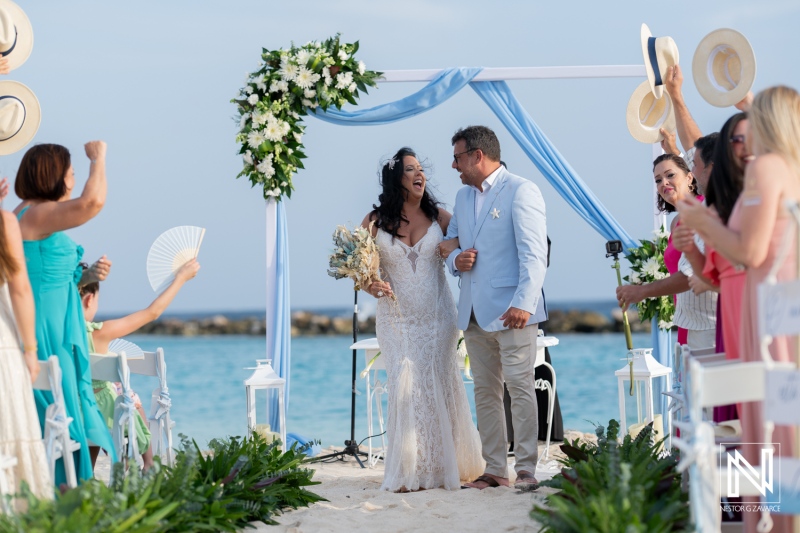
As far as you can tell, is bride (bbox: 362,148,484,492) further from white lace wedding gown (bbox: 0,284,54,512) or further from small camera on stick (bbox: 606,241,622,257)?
white lace wedding gown (bbox: 0,284,54,512)

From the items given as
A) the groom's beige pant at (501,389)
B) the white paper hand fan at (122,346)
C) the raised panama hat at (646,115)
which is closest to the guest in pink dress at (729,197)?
the groom's beige pant at (501,389)

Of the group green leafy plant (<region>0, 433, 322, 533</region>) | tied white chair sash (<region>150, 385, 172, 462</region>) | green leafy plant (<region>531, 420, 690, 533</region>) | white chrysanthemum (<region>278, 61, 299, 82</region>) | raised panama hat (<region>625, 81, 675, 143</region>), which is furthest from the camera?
white chrysanthemum (<region>278, 61, 299, 82</region>)

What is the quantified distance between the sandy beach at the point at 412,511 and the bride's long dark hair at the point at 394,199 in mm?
1686

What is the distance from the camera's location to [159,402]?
5.21 meters

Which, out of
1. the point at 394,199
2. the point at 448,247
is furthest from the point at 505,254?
the point at 394,199

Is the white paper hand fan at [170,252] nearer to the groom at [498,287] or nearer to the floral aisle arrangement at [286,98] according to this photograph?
the groom at [498,287]

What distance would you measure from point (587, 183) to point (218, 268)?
1845cm

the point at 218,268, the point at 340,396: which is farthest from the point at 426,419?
the point at 218,268

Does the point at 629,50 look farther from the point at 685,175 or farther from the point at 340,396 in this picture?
the point at 340,396

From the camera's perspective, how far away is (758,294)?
131 inches

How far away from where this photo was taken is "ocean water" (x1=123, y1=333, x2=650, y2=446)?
17.2 metres

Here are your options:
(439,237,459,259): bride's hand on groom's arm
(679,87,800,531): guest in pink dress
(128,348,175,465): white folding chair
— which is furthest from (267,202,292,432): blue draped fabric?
(679,87,800,531): guest in pink dress

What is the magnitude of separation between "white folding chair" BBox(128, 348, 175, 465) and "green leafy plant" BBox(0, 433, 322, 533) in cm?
25

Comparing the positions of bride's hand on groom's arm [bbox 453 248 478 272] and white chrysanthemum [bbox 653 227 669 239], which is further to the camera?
white chrysanthemum [bbox 653 227 669 239]
